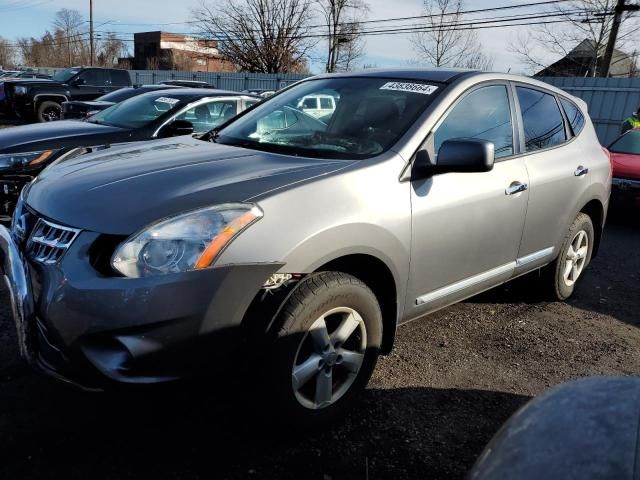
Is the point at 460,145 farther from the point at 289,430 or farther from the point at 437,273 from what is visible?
the point at 289,430

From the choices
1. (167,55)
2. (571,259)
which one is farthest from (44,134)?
(167,55)

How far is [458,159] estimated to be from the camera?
2.78m

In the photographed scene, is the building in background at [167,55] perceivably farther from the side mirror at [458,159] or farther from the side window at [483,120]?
the side mirror at [458,159]

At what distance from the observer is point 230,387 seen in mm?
2404

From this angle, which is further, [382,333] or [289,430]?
[382,333]

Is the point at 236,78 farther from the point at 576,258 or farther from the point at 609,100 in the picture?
the point at 576,258

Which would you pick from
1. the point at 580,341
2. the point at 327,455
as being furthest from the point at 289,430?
the point at 580,341

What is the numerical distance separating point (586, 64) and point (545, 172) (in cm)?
3565

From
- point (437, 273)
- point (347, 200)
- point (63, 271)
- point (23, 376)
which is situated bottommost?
point (23, 376)

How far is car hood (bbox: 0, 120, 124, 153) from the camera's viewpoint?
544 centimetres

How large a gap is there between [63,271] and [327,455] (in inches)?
53.8

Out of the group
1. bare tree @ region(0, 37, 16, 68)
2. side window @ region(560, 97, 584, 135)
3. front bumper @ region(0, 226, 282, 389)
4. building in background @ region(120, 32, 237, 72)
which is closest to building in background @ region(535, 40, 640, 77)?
side window @ region(560, 97, 584, 135)

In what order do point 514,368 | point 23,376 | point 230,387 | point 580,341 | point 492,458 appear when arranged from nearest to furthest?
point 492,458
point 230,387
point 23,376
point 514,368
point 580,341

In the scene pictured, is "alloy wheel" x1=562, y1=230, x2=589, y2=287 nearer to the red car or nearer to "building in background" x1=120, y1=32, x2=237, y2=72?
the red car
